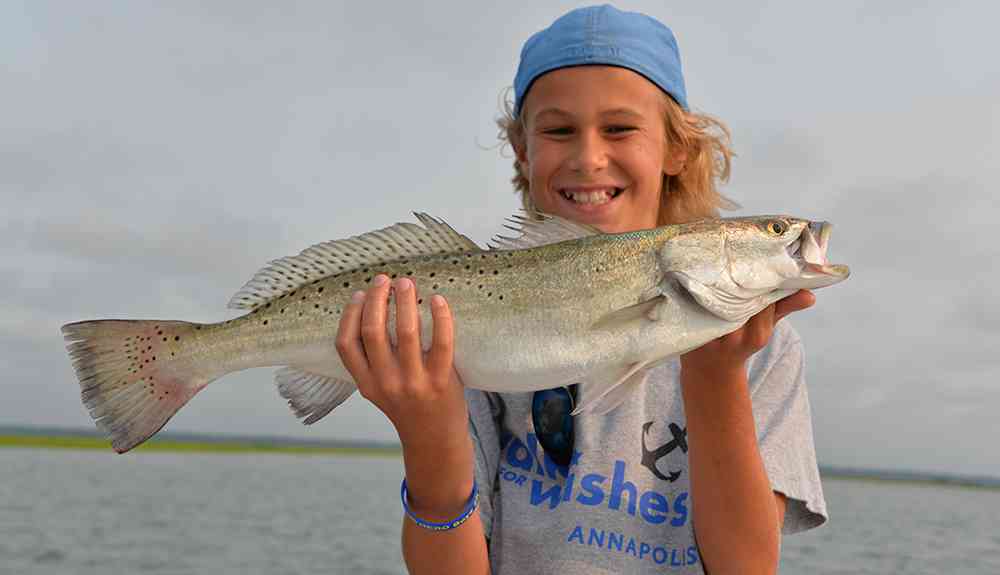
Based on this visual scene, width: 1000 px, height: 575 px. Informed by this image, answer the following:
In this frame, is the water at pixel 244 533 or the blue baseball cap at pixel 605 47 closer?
the blue baseball cap at pixel 605 47

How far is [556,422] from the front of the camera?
4434 millimetres

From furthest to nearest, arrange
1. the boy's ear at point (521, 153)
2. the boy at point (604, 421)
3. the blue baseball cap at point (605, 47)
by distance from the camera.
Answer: the boy's ear at point (521, 153) → the blue baseball cap at point (605, 47) → the boy at point (604, 421)

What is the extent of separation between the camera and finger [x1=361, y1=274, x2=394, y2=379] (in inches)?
138

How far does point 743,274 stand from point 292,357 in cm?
206

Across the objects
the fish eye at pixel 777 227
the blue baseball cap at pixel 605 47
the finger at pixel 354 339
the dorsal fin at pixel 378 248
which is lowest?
the finger at pixel 354 339

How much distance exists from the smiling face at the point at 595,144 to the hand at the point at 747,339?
4.21 feet

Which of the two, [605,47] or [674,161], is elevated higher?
[605,47]

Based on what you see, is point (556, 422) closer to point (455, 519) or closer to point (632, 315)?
point (455, 519)

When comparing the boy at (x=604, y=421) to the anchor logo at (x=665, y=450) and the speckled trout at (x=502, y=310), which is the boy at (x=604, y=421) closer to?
the anchor logo at (x=665, y=450)

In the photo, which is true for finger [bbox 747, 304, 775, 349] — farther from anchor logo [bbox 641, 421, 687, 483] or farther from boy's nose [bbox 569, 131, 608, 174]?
boy's nose [bbox 569, 131, 608, 174]

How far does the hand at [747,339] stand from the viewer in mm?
3588

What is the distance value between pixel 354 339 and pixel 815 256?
6.70ft

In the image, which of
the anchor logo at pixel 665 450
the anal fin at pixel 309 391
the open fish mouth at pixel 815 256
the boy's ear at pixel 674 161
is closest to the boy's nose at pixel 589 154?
the boy's ear at pixel 674 161

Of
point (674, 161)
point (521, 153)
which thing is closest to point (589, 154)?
point (674, 161)
